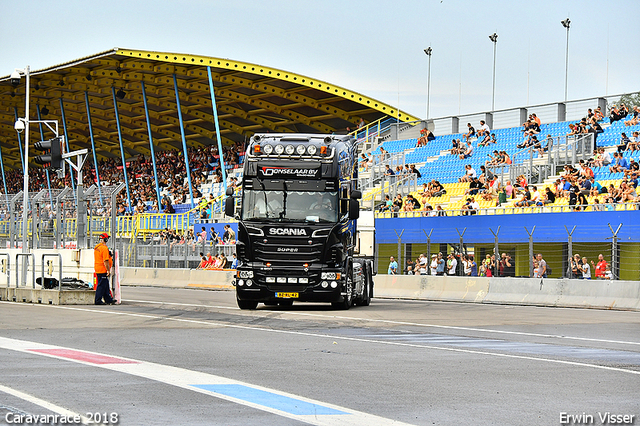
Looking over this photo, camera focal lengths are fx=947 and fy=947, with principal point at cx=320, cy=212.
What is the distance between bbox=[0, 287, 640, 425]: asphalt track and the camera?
7.82 m

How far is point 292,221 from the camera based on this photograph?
69.1 ft

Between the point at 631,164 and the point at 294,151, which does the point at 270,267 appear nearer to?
the point at 294,151

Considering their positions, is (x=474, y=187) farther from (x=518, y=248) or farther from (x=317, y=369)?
(x=317, y=369)

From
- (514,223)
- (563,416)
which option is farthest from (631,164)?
(563,416)

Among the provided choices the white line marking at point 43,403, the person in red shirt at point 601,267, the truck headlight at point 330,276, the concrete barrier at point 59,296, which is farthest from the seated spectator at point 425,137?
the white line marking at point 43,403

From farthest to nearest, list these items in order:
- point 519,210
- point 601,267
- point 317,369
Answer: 1. point 519,210
2. point 601,267
3. point 317,369

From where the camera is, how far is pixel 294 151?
21.3m

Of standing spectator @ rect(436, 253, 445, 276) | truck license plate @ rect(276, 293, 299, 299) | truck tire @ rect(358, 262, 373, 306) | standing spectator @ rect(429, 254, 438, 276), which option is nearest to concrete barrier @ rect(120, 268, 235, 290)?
standing spectator @ rect(429, 254, 438, 276)

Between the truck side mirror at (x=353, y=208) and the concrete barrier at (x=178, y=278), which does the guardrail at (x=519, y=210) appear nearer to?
the concrete barrier at (x=178, y=278)

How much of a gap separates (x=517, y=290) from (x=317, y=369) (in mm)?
16350

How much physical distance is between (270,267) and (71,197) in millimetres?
7427

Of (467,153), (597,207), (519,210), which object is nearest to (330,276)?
(597,207)

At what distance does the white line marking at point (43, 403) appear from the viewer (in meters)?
7.28

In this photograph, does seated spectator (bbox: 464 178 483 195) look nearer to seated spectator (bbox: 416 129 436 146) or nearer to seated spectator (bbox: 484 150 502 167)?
seated spectator (bbox: 484 150 502 167)
